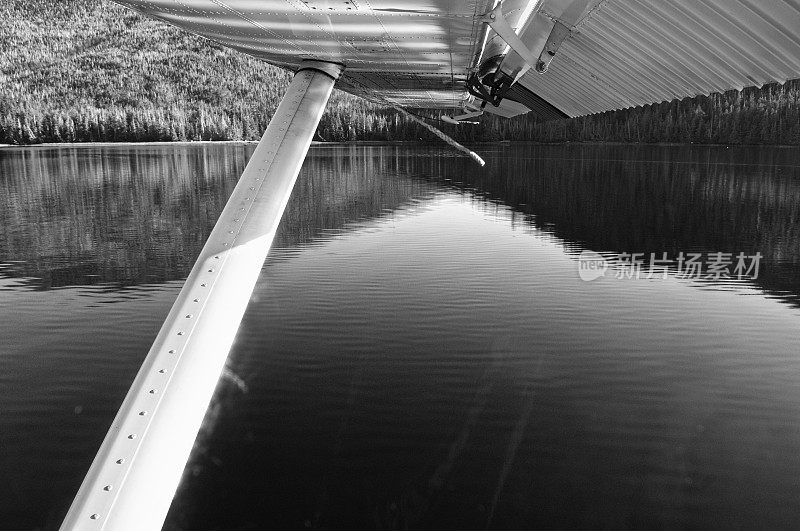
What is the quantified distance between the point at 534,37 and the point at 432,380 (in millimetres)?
11106

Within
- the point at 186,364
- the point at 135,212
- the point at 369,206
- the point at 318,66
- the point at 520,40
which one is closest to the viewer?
the point at 186,364

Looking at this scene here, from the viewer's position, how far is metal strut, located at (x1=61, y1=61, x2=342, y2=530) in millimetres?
2678

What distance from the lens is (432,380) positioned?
14852 mm

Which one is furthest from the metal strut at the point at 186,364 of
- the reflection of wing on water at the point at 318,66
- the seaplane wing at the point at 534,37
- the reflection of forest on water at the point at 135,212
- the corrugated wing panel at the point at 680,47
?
the reflection of forest on water at the point at 135,212

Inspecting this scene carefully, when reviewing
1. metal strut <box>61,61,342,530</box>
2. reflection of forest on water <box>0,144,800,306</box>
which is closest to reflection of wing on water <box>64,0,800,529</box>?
metal strut <box>61,61,342,530</box>

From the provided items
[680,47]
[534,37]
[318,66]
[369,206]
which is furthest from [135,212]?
[680,47]

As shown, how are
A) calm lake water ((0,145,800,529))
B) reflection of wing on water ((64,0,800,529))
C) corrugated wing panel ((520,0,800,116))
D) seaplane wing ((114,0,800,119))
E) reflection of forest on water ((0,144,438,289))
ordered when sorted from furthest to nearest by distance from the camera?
1. reflection of forest on water ((0,144,438,289))
2. calm lake water ((0,145,800,529))
3. seaplane wing ((114,0,800,119))
4. corrugated wing panel ((520,0,800,116))
5. reflection of wing on water ((64,0,800,529))

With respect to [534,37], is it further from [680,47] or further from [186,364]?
[186,364]

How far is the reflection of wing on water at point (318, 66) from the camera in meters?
2.85

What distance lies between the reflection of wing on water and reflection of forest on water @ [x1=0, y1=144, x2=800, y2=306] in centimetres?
2174

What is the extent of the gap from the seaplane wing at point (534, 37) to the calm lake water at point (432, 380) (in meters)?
6.88

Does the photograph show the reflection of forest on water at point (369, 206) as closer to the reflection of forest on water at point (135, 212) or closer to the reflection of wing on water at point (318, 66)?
the reflection of forest on water at point (135, 212)

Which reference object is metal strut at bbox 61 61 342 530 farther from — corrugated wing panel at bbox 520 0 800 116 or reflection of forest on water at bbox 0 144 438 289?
reflection of forest on water at bbox 0 144 438 289

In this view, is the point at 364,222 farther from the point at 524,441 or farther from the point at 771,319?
the point at 524,441
